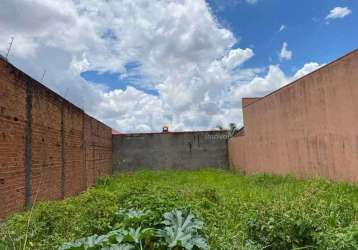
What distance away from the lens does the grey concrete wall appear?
57.5ft

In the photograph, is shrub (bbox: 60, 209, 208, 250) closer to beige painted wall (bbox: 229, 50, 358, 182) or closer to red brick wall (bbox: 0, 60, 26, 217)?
red brick wall (bbox: 0, 60, 26, 217)

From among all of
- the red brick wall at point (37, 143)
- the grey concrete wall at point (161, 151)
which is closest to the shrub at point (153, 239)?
the red brick wall at point (37, 143)

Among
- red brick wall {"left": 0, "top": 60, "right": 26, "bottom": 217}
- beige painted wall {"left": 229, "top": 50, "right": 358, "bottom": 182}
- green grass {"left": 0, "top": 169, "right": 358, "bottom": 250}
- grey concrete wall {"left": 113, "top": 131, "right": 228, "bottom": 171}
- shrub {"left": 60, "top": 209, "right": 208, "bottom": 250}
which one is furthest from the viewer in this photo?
grey concrete wall {"left": 113, "top": 131, "right": 228, "bottom": 171}

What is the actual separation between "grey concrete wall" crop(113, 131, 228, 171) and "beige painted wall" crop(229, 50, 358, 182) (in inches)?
158

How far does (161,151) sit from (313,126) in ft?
30.8

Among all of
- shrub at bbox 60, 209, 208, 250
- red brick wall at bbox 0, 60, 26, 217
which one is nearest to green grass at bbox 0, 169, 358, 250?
shrub at bbox 60, 209, 208, 250

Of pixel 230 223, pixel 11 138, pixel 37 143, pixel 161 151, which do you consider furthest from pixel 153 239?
pixel 161 151

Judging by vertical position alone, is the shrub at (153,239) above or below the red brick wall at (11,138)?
below

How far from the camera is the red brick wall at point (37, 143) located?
17.5 ft

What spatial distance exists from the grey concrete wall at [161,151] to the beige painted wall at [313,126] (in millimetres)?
4007

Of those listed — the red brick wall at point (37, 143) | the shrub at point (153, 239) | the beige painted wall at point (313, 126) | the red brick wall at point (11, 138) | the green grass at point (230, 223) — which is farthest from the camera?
the beige painted wall at point (313, 126)

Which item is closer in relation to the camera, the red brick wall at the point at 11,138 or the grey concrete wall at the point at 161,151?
the red brick wall at the point at 11,138

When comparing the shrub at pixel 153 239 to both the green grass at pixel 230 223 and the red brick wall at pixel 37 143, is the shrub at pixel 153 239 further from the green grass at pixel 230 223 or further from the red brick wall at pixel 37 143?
the red brick wall at pixel 37 143

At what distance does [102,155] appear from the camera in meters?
14.5
